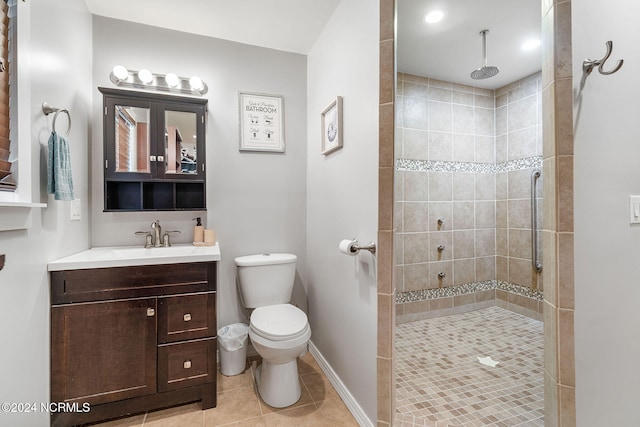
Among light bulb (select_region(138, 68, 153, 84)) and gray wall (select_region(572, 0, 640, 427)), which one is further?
light bulb (select_region(138, 68, 153, 84))

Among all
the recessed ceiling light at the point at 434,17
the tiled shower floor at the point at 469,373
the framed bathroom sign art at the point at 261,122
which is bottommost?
the tiled shower floor at the point at 469,373

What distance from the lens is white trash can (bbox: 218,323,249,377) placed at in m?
1.96

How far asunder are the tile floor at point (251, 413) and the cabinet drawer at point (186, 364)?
0.17 meters

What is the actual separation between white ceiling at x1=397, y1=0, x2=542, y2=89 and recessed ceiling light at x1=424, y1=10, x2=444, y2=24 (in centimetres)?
3

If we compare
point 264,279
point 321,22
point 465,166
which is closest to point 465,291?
point 465,166

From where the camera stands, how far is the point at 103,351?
1.47m

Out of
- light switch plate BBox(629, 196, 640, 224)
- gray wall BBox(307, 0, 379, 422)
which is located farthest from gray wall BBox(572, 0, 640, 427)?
gray wall BBox(307, 0, 379, 422)

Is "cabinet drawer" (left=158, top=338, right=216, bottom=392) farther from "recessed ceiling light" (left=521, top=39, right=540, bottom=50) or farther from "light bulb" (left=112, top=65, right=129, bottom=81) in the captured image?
"recessed ceiling light" (left=521, top=39, right=540, bottom=50)

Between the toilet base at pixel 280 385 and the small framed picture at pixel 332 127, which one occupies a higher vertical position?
the small framed picture at pixel 332 127

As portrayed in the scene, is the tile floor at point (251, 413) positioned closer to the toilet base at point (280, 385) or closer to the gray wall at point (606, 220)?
the toilet base at point (280, 385)

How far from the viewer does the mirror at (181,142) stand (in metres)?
1.97

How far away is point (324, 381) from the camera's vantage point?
6.23 feet

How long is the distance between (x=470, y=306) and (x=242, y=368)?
2.51 metres
